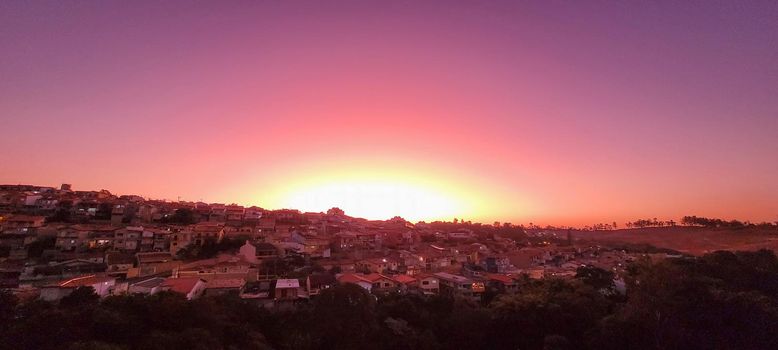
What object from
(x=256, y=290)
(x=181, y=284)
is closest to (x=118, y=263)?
(x=181, y=284)

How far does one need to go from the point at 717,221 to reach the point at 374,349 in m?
112

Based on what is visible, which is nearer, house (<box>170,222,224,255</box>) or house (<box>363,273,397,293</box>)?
house (<box>363,273,397,293</box>)

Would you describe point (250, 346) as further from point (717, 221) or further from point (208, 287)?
point (717, 221)

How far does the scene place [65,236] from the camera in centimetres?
3350

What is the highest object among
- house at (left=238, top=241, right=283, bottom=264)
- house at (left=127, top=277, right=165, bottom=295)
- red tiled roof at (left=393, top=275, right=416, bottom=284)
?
house at (left=238, top=241, right=283, bottom=264)

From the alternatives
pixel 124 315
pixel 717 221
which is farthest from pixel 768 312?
pixel 717 221

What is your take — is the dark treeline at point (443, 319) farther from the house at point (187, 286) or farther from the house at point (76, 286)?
the house at point (187, 286)

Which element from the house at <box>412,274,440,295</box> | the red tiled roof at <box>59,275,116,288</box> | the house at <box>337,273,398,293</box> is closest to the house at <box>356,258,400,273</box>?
the house at <box>412,274,440,295</box>

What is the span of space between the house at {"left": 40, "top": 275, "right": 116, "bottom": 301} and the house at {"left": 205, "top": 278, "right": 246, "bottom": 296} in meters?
5.28

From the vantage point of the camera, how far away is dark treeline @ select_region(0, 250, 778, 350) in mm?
17500

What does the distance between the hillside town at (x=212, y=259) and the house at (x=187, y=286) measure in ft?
0.24

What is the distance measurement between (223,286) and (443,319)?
14.1m

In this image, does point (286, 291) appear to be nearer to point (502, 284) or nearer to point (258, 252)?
point (258, 252)

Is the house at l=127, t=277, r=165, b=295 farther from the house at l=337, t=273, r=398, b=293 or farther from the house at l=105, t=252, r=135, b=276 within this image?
the house at l=337, t=273, r=398, b=293
